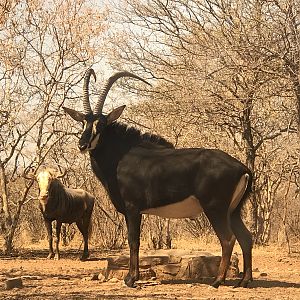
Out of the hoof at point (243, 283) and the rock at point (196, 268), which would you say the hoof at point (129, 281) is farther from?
the hoof at point (243, 283)

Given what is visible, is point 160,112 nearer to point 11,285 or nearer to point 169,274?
point 169,274

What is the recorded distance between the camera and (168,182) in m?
9.83

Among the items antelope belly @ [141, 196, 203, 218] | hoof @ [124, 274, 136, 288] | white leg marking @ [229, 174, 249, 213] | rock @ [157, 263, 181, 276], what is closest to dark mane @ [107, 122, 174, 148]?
antelope belly @ [141, 196, 203, 218]

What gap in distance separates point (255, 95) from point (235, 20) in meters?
1.94

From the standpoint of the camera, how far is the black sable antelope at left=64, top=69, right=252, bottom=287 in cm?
972

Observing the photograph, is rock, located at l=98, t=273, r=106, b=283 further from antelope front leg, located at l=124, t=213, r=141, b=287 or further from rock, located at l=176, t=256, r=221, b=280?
rock, located at l=176, t=256, r=221, b=280

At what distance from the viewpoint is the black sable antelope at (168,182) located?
9.72 m

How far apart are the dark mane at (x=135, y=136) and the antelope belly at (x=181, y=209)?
117 centimetres

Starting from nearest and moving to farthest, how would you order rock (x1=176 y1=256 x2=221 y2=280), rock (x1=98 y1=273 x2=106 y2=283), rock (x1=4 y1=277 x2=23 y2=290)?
rock (x1=4 y1=277 x2=23 y2=290), rock (x1=98 y1=273 x2=106 y2=283), rock (x1=176 y1=256 x2=221 y2=280)

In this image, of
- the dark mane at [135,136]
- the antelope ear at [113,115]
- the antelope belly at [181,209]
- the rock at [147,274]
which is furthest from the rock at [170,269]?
the antelope ear at [113,115]

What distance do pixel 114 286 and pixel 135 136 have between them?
2.56 metres

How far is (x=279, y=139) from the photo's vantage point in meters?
21.0

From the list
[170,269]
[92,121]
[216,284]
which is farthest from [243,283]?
[92,121]

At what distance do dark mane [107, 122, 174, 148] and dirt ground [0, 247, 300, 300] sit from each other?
2.37 metres
